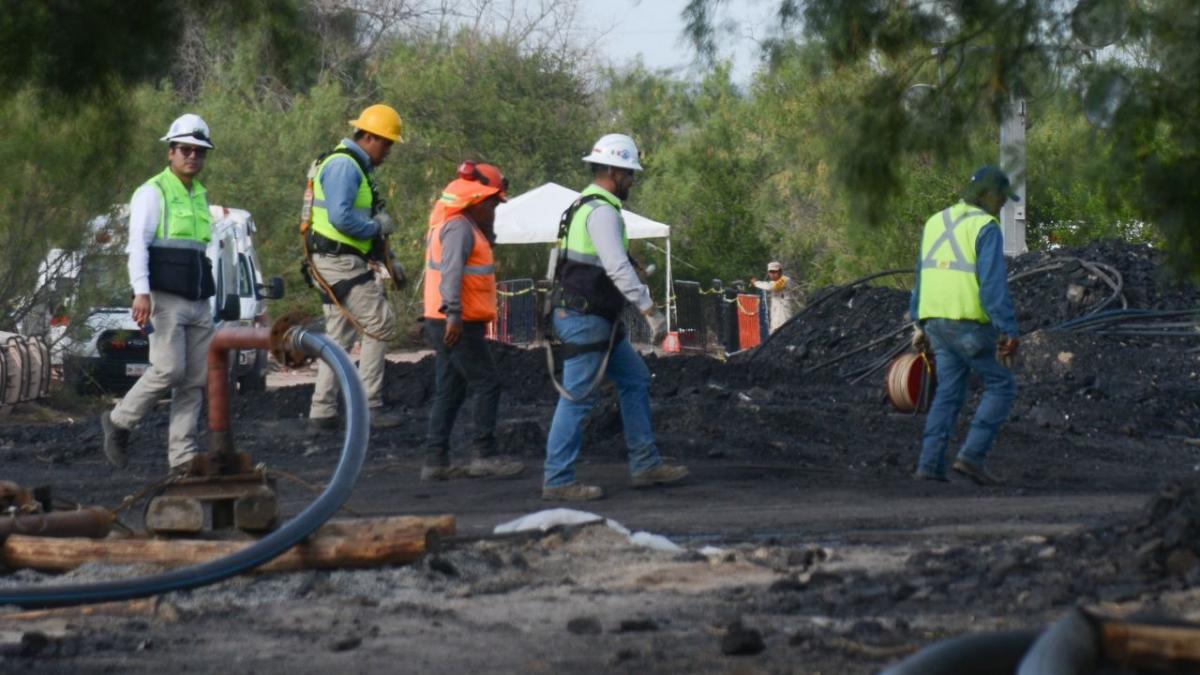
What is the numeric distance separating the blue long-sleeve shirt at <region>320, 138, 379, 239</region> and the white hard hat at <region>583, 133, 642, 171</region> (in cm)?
209

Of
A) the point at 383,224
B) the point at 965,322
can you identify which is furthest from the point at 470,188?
the point at 965,322

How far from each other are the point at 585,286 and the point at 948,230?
92.2 inches

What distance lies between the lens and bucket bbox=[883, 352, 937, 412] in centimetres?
1300

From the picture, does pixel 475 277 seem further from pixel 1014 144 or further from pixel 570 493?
pixel 1014 144

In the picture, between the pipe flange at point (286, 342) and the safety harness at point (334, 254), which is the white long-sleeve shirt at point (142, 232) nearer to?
the safety harness at point (334, 254)

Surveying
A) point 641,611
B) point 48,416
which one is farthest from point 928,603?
point 48,416

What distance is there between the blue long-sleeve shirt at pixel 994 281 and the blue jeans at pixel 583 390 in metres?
2.08

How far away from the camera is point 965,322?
423 inches

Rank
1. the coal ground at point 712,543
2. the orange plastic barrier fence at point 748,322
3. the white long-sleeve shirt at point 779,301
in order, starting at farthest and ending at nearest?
the orange plastic barrier fence at point 748,322
the white long-sleeve shirt at point 779,301
the coal ground at point 712,543

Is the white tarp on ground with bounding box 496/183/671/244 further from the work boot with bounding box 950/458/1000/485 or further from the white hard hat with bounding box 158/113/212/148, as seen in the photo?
the white hard hat with bounding box 158/113/212/148

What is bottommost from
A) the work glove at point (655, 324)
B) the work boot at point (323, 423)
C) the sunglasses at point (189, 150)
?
the work boot at point (323, 423)

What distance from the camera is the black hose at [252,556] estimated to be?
627 centimetres

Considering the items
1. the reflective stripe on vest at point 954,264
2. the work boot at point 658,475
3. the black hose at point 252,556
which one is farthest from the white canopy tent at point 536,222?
the black hose at point 252,556

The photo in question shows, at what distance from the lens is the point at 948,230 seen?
35.4 feet
